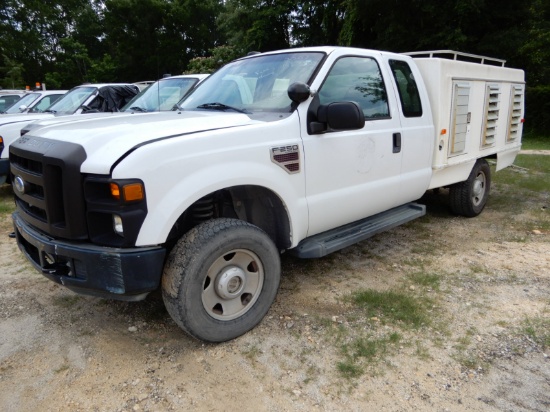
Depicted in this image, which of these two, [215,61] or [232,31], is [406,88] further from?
[232,31]

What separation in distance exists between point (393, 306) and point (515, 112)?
464 cm

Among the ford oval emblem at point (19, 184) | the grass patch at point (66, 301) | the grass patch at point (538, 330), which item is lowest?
the grass patch at point (538, 330)

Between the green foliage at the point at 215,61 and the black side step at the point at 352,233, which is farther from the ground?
the green foliage at the point at 215,61

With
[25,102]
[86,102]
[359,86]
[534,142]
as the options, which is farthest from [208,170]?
[534,142]

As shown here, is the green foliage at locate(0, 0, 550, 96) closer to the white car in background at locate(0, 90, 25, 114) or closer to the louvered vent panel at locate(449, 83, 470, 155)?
the louvered vent panel at locate(449, 83, 470, 155)

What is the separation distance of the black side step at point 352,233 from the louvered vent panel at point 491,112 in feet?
6.10

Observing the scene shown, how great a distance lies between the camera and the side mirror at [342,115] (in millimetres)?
3121

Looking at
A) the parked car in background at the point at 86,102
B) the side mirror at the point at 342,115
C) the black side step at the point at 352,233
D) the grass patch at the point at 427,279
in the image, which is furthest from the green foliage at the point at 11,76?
the grass patch at the point at 427,279

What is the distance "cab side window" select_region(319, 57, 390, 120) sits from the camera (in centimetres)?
359

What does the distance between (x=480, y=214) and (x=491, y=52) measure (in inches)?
507

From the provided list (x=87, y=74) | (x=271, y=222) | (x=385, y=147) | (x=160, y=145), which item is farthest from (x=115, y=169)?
(x=87, y=74)

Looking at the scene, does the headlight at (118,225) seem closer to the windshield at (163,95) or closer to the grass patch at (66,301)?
the grass patch at (66,301)

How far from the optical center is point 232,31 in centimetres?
2539

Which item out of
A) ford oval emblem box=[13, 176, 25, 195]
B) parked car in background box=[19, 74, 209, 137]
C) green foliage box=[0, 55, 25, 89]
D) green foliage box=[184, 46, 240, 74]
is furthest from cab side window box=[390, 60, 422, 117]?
green foliage box=[0, 55, 25, 89]
